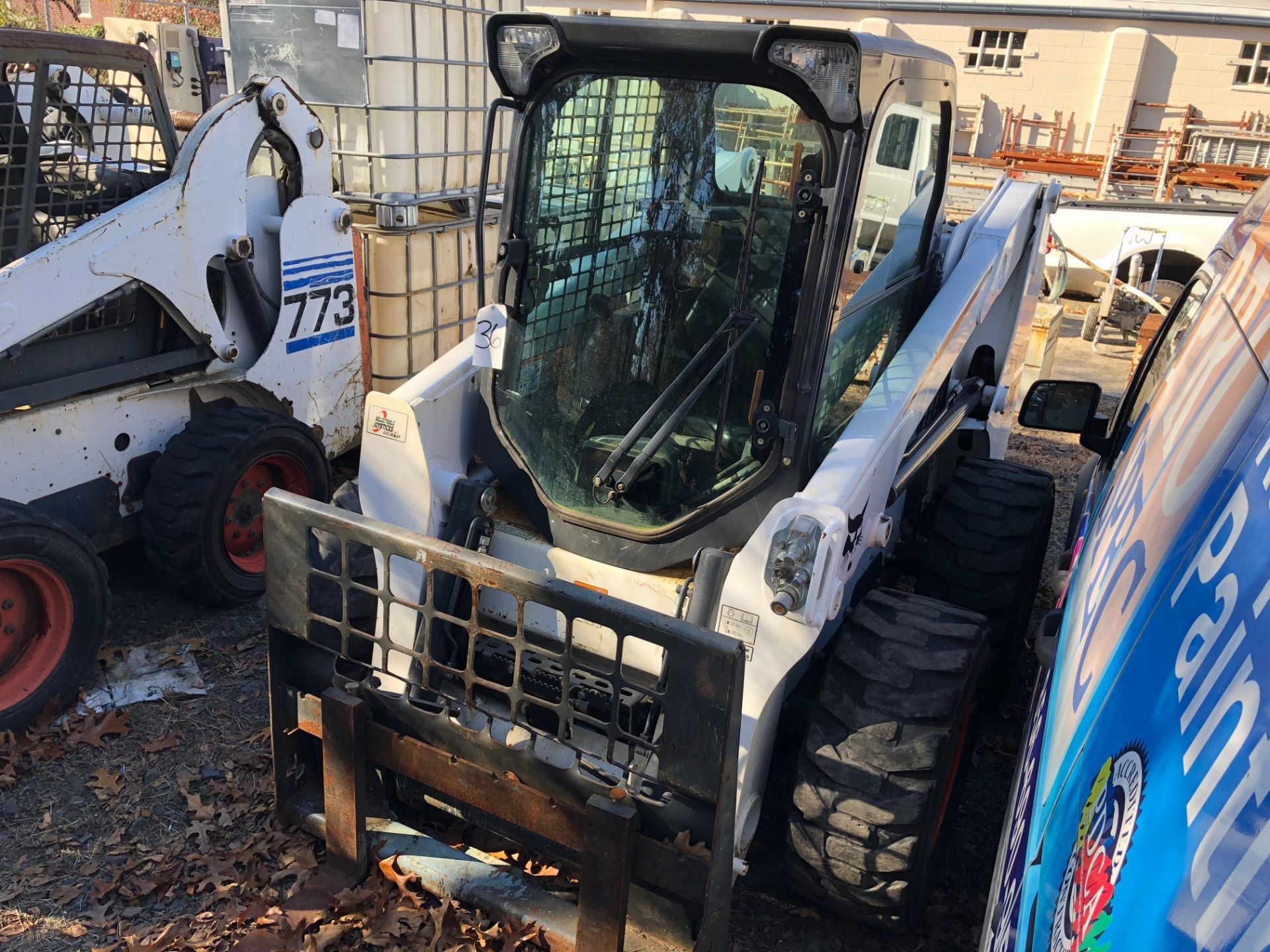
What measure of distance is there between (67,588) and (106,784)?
2.58ft

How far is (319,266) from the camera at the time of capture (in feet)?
17.6

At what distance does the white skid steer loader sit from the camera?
404 centimetres

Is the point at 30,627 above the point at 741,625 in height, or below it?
below

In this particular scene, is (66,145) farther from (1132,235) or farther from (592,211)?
(1132,235)

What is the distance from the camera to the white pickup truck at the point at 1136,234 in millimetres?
12078

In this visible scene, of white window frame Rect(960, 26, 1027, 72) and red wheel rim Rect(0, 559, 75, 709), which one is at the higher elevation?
white window frame Rect(960, 26, 1027, 72)

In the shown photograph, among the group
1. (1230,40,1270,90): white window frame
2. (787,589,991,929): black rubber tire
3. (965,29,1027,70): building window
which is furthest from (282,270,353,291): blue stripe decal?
(1230,40,1270,90): white window frame

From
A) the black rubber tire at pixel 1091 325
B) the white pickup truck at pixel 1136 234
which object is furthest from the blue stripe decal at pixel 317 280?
the black rubber tire at pixel 1091 325

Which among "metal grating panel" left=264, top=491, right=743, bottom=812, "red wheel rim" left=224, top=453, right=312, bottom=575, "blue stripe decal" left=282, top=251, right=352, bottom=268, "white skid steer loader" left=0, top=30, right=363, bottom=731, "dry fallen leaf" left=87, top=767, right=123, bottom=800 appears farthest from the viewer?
"blue stripe decal" left=282, top=251, right=352, bottom=268

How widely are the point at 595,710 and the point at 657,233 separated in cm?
149

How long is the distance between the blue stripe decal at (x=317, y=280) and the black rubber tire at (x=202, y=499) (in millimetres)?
716

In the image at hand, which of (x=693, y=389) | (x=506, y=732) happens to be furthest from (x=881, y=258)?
(x=506, y=732)

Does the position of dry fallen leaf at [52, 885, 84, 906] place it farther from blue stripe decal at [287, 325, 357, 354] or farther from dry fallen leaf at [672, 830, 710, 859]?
blue stripe decal at [287, 325, 357, 354]

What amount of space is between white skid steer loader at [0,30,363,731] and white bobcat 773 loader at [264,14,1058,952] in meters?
1.16
